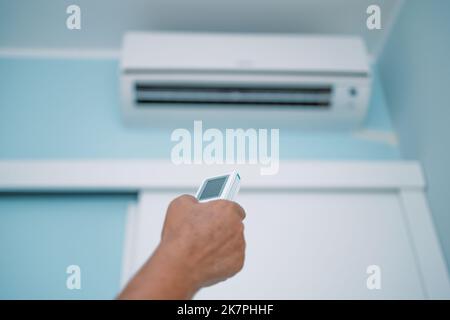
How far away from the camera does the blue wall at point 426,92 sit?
1.25m

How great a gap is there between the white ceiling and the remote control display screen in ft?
2.99

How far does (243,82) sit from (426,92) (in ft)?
1.96

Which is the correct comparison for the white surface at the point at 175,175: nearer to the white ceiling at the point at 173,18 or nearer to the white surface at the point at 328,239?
the white surface at the point at 328,239

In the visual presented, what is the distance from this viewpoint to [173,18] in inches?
63.4

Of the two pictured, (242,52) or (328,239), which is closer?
(328,239)

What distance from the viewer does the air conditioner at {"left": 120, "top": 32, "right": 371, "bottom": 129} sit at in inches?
57.1

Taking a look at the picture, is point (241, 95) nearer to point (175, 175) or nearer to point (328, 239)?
point (175, 175)

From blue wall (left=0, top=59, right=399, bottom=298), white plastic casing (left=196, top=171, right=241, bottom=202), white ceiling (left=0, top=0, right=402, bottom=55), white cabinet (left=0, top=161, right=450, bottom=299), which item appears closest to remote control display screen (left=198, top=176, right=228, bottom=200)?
white plastic casing (left=196, top=171, right=241, bottom=202)

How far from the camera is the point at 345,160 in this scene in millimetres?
1486

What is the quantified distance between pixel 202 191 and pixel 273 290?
0.49m

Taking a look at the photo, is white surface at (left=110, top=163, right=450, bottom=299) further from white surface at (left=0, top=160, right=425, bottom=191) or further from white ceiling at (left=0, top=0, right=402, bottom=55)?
white ceiling at (left=0, top=0, right=402, bottom=55)

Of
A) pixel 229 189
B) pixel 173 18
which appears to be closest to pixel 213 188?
pixel 229 189
